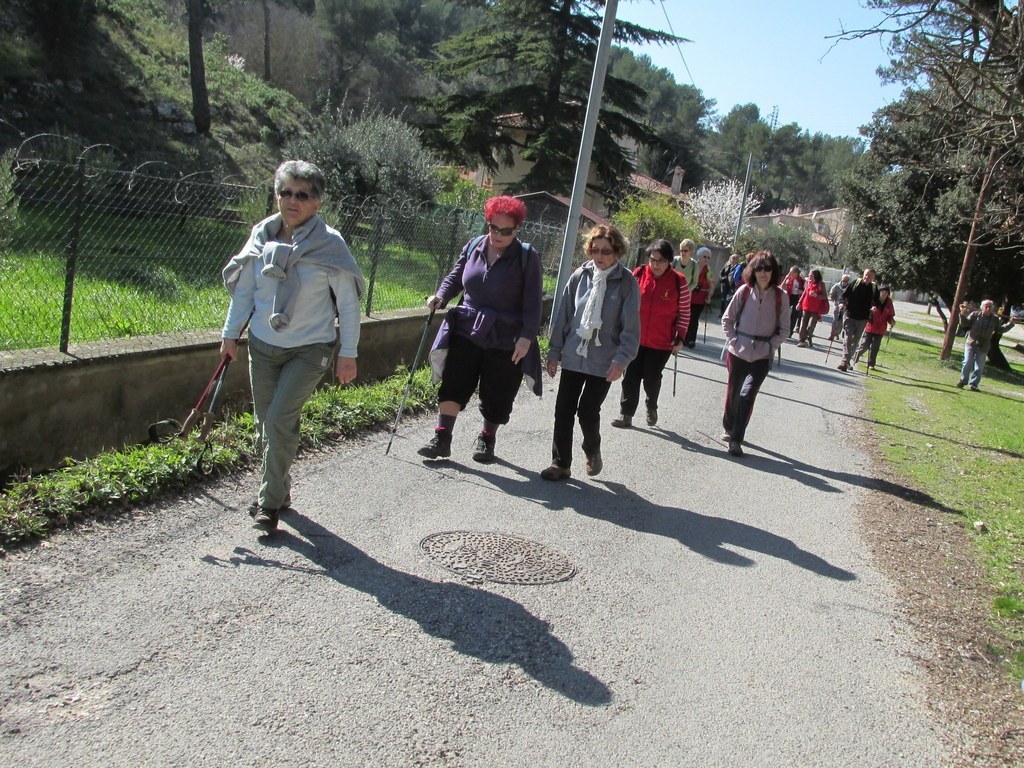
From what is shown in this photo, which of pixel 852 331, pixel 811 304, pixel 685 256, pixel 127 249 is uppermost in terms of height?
pixel 685 256

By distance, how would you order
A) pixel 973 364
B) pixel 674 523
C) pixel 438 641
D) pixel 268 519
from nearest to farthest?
pixel 438 641
pixel 268 519
pixel 674 523
pixel 973 364

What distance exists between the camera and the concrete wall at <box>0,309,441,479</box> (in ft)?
16.7

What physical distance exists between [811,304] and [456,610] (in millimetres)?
17947

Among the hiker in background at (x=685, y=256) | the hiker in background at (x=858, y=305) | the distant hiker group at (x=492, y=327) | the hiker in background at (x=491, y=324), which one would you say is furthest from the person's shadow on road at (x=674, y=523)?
the hiker in background at (x=858, y=305)

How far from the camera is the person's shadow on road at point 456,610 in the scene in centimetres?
382

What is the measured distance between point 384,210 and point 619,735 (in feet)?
21.9

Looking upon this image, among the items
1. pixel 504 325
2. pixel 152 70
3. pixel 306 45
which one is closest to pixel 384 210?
pixel 504 325

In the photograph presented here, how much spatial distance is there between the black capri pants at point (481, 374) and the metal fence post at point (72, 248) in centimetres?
240

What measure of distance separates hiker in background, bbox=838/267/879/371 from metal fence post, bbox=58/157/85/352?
14008 millimetres

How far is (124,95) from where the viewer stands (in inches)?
1152

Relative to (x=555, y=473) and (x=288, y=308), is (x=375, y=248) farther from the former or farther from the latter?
(x=288, y=308)

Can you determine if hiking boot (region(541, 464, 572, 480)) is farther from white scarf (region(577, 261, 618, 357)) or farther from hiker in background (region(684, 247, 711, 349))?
A: hiker in background (region(684, 247, 711, 349))

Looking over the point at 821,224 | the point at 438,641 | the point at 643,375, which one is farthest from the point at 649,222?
the point at 821,224

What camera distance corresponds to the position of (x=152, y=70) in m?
31.6
